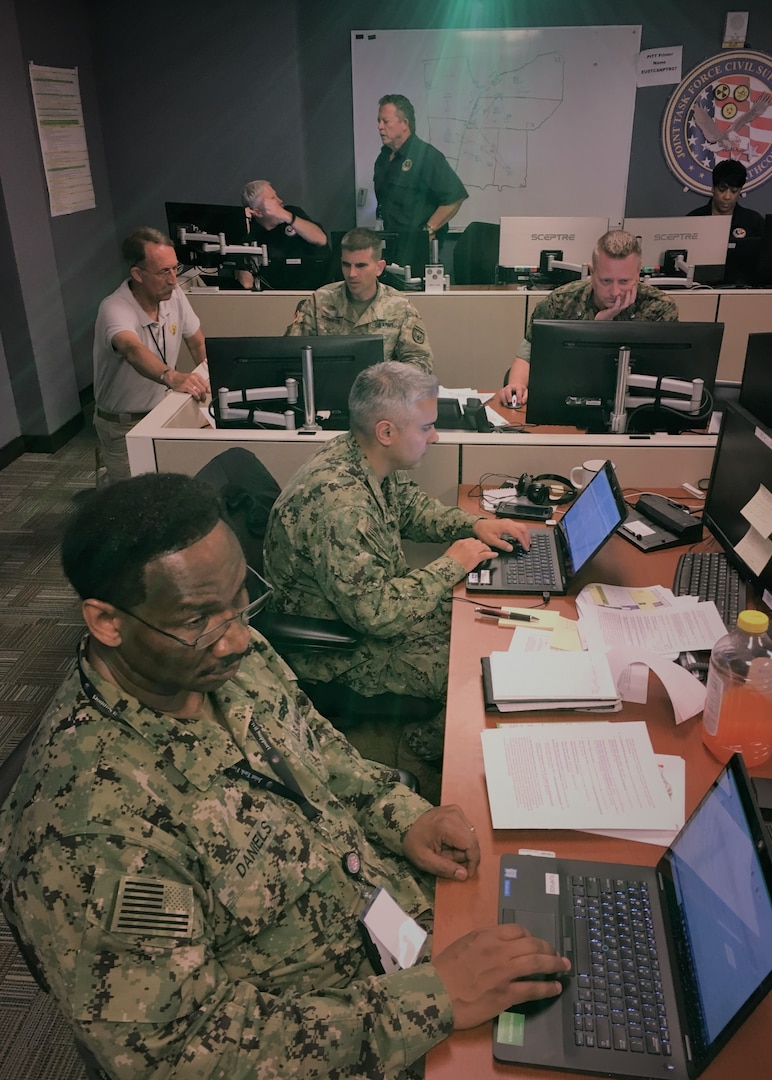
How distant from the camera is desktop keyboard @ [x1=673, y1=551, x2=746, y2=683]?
5.83 feet

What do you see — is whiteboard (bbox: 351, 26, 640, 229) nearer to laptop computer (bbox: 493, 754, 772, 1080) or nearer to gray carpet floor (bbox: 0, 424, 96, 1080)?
gray carpet floor (bbox: 0, 424, 96, 1080)

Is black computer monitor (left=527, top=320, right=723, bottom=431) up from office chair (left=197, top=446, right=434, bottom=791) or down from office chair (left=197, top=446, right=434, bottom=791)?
up

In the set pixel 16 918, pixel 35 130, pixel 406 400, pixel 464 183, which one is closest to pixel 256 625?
pixel 406 400

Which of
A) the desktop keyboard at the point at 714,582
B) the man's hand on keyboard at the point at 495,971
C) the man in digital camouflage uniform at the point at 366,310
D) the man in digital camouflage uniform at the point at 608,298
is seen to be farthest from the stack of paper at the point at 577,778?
the man in digital camouflage uniform at the point at 366,310

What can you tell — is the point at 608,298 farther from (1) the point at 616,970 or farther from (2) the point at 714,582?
(1) the point at 616,970

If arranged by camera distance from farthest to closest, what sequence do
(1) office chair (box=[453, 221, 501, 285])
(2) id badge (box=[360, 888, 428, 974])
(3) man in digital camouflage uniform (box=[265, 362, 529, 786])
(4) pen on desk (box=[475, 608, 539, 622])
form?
(1) office chair (box=[453, 221, 501, 285])
(3) man in digital camouflage uniform (box=[265, 362, 529, 786])
(4) pen on desk (box=[475, 608, 539, 622])
(2) id badge (box=[360, 888, 428, 974])

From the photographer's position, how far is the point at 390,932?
3.86ft

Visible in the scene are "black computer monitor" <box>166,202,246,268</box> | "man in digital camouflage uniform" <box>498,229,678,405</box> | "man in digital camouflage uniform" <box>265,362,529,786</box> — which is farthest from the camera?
"black computer monitor" <box>166,202,246,268</box>

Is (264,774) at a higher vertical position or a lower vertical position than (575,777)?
higher

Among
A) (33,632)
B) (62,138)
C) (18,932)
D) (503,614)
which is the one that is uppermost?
(62,138)

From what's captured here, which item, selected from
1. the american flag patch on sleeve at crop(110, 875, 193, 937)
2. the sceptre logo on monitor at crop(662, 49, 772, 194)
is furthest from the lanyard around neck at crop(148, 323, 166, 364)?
the sceptre logo on monitor at crop(662, 49, 772, 194)

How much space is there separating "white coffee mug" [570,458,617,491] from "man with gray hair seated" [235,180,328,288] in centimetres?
265

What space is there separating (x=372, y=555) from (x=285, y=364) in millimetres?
910

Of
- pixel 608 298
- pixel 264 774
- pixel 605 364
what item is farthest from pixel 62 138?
pixel 264 774
